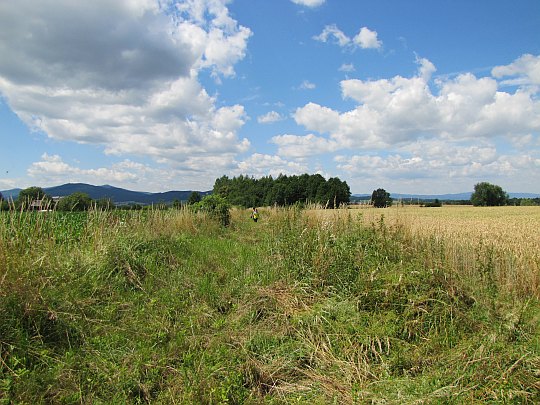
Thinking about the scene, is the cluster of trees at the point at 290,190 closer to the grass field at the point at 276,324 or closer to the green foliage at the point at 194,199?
the green foliage at the point at 194,199

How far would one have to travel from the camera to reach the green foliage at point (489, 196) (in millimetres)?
74562

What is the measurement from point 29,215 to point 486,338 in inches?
269

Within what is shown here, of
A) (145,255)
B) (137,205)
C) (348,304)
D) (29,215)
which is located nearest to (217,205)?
(137,205)

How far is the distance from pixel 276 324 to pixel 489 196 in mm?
86879

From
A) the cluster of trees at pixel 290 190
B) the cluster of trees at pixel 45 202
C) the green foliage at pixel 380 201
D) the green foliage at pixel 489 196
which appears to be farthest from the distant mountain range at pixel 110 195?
the green foliage at pixel 489 196

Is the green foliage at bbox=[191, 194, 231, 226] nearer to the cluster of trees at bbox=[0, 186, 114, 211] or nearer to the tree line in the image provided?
the tree line

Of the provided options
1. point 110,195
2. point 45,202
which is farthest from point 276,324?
point 110,195

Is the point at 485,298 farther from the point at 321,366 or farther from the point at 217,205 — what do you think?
the point at 217,205

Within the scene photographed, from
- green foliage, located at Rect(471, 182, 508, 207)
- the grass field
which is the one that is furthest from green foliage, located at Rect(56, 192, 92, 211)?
green foliage, located at Rect(471, 182, 508, 207)

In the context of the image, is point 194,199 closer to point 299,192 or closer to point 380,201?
point 380,201

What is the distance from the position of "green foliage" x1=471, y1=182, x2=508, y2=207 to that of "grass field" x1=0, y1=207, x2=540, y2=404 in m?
81.4

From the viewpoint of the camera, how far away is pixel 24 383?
9.61 feet

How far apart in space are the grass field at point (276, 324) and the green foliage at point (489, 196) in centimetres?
8137

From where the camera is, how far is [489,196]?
7488cm
